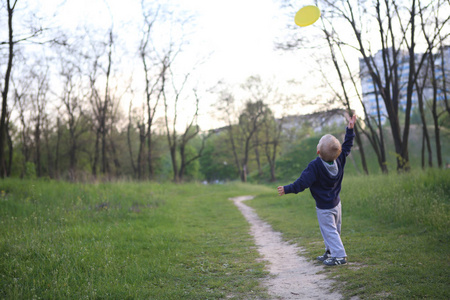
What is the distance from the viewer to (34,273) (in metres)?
4.79

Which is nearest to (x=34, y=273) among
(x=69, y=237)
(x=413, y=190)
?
(x=69, y=237)

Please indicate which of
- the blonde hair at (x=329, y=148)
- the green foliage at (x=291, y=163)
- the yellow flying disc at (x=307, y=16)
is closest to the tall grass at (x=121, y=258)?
the blonde hair at (x=329, y=148)

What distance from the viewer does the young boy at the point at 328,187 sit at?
5.26m

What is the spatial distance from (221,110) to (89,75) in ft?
47.0

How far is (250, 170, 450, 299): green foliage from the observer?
404 cm

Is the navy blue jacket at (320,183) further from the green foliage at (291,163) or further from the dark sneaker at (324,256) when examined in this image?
the green foliage at (291,163)

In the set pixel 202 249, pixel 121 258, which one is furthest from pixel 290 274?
pixel 121 258

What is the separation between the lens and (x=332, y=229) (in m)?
5.39

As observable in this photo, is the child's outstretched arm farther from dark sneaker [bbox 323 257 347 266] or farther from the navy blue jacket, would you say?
dark sneaker [bbox 323 257 347 266]

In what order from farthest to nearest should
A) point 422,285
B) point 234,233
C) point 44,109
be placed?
point 44,109 < point 234,233 < point 422,285

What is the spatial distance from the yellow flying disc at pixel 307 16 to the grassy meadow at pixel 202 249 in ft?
16.0

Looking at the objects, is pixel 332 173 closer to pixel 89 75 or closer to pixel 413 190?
pixel 413 190

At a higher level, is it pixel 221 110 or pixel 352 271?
pixel 221 110

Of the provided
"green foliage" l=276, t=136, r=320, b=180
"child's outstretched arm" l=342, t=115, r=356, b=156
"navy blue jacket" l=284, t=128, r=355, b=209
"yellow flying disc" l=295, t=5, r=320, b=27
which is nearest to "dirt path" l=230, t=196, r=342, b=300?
"navy blue jacket" l=284, t=128, r=355, b=209
